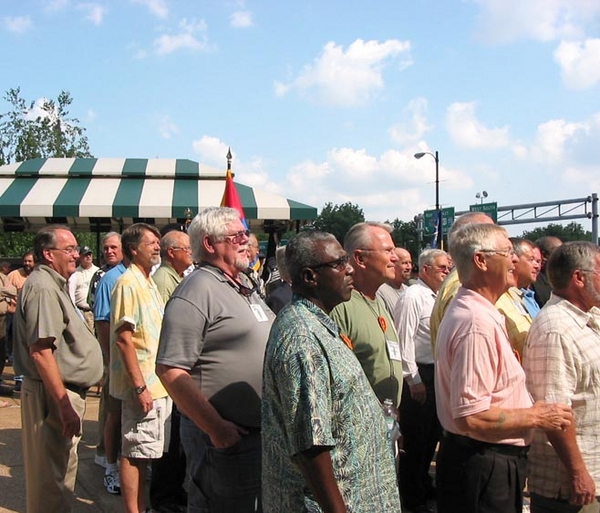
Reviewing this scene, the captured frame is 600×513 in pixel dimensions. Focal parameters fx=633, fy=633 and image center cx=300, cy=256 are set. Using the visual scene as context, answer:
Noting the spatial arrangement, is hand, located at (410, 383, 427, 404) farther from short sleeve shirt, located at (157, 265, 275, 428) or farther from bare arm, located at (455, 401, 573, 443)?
short sleeve shirt, located at (157, 265, 275, 428)

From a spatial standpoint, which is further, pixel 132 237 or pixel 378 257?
pixel 132 237

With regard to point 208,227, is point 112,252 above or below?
above

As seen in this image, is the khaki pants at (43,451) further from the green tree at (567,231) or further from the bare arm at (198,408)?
the green tree at (567,231)

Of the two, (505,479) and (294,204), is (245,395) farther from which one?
(294,204)

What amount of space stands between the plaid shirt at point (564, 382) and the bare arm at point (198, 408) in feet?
4.67

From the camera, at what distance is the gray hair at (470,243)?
9.53ft

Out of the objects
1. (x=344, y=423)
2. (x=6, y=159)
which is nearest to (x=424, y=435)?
(x=344, y=423)

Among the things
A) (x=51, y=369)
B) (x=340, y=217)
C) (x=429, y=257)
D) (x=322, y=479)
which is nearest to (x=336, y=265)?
(x=322, y=479)

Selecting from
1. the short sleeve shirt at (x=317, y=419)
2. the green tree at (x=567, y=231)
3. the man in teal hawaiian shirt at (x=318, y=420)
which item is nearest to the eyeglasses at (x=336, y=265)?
the man in teal hawaiian shirt at (x=318, y=420)

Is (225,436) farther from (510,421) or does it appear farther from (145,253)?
(145,253)

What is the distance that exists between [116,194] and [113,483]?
29.1 ft

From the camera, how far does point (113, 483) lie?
5.05 meters

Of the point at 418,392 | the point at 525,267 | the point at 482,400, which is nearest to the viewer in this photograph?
the point at 482,400

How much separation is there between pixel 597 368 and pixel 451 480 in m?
0.86
